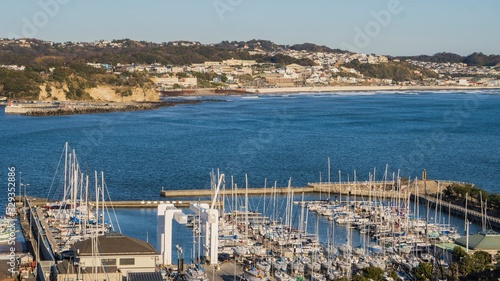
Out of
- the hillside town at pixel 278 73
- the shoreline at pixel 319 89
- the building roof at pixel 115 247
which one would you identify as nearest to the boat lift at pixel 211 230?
the building roof at pixel 115 247

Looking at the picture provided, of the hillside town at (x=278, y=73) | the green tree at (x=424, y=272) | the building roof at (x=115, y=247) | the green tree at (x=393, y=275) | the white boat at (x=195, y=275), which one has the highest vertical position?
the building roof at (x=115, y=247)

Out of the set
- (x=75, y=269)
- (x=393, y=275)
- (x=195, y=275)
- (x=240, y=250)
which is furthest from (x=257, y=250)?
(x=75, y=269)

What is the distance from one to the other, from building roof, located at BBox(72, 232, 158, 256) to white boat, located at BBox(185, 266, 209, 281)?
1.52 metres

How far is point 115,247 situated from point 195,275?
1.96m

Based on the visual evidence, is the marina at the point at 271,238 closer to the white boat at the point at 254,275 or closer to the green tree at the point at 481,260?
the white boat at the point at 254,275

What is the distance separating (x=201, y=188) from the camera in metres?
22.3

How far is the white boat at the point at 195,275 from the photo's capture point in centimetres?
1225

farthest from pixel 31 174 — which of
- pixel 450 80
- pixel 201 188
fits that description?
pixel 450 80

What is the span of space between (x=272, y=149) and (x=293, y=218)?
1413 centimetres

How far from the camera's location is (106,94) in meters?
59.5

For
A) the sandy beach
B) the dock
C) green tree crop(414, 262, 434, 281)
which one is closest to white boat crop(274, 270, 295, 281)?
green tree crop(414, 262, 434, 281)

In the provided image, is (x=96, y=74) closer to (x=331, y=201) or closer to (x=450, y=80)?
(x=331, y=201)

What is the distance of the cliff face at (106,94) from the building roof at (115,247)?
46009 mm

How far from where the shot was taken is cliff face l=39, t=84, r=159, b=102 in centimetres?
5594
